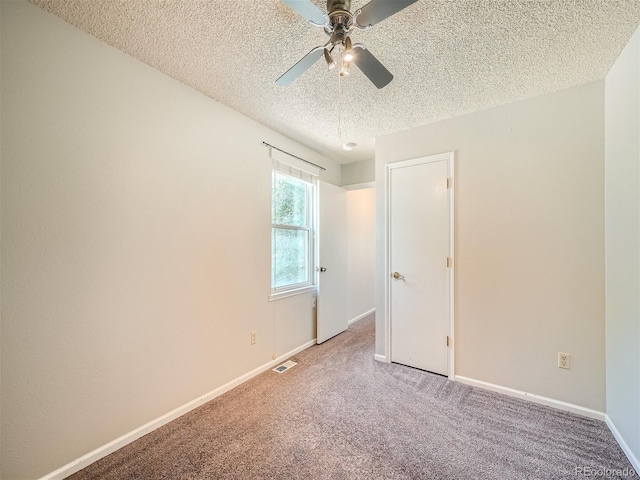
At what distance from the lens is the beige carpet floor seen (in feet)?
4.89

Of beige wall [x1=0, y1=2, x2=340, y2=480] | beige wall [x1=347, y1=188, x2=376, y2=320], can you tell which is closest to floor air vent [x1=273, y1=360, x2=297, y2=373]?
beige wall [x1=0, y1=2, x2=340, y2=480]

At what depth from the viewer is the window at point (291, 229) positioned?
2910mm

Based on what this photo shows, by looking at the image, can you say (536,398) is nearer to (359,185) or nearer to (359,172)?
(359,185)

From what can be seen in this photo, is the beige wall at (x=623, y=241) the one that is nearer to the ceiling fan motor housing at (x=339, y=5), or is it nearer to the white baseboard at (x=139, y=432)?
the ceiling fan motor housing at (x=339, y=5)

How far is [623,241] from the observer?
5.39ft

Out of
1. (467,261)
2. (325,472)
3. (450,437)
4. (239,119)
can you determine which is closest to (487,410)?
(450,437)

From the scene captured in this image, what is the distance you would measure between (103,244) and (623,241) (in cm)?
314

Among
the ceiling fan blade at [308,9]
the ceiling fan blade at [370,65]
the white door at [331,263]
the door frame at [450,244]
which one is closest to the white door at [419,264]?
the door frame at [450,244]

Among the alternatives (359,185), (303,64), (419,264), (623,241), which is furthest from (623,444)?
(359,185)

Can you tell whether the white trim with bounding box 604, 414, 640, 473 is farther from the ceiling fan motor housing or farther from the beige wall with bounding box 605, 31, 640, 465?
the ceiling fan motor housing

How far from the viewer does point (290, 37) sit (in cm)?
156

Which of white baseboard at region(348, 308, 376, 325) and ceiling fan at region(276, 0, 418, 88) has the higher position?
ceiling fan at region(276, 0, 418, 88)

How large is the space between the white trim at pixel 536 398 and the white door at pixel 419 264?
243 millimetres

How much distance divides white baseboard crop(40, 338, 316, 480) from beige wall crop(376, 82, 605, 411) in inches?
79.0
